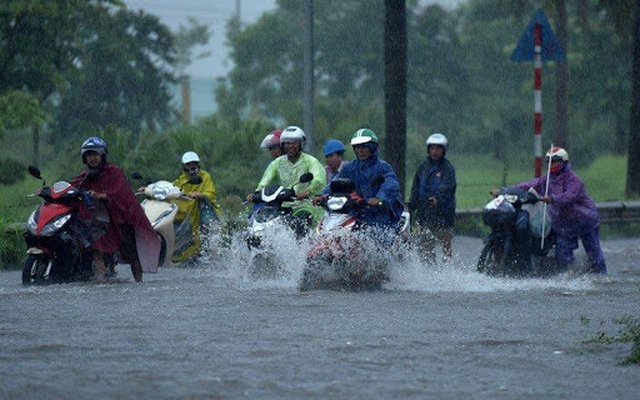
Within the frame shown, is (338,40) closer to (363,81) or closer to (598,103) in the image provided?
(363,81)

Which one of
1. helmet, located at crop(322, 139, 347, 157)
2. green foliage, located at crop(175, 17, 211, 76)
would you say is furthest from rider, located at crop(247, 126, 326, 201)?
green foliage, located at crop(175, 17, 211, 76)

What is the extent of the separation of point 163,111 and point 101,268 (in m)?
42.3

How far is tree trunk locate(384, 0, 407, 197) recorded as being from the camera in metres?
23.8

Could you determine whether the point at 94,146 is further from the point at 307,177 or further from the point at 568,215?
the point at 568,215

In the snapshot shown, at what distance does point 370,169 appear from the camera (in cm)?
1620

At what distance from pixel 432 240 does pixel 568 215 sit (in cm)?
166

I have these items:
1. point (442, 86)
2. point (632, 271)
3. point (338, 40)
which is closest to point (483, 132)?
point (442, 86)

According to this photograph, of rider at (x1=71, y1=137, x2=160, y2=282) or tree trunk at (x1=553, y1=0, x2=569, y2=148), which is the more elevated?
tree trunk at (x1=553, y1=0, x2=569, y2=148)

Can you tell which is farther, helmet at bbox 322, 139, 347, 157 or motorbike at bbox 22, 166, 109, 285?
helmet at bbox 322, 139, 347, 157

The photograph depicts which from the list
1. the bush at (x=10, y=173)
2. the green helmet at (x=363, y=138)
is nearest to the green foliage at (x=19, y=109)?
the bush at (x=10, y=173)

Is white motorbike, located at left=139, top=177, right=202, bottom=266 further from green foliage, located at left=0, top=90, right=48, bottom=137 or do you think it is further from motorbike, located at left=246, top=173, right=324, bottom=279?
green foliage, located at left=0, top=90, right=48, bottom=137

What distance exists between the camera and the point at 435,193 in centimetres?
1914

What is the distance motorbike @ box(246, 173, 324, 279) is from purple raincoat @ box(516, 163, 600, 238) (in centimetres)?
263

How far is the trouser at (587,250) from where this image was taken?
1789cm
